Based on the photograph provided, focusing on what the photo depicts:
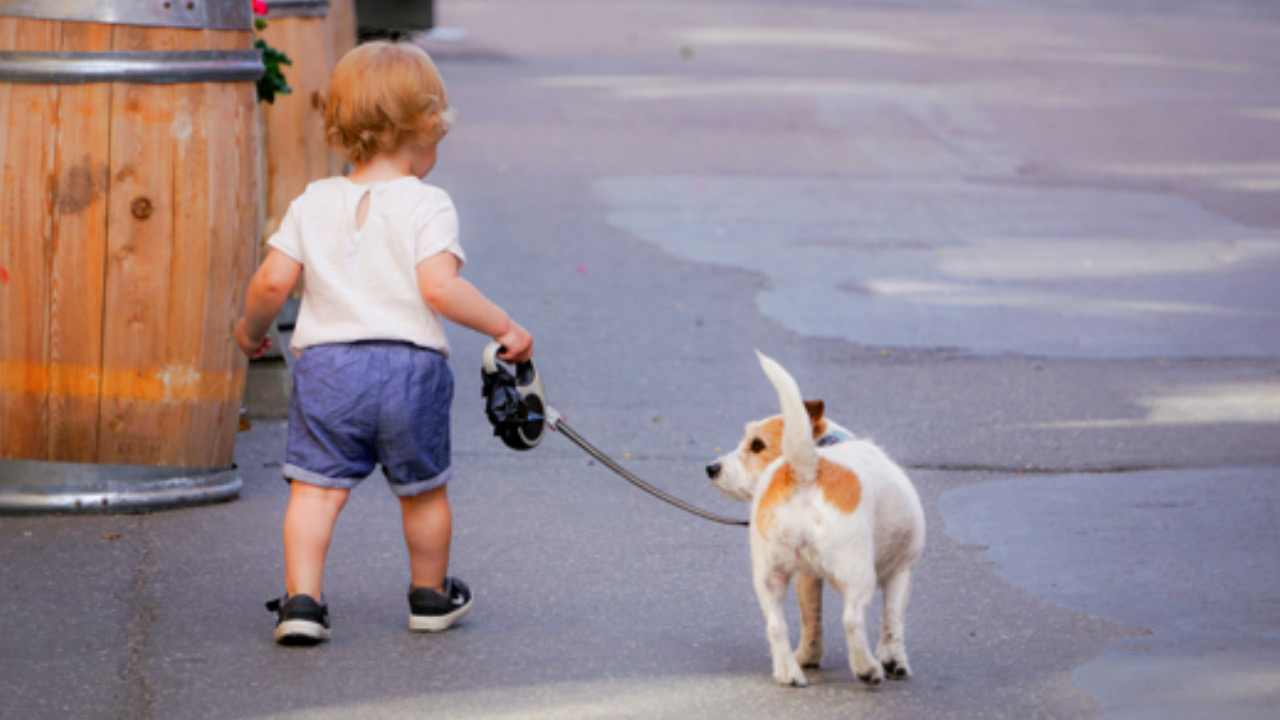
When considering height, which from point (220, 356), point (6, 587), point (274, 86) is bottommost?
point (6, 587)

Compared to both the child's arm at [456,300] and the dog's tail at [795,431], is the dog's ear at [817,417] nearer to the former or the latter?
the dog's tail at [795,431]

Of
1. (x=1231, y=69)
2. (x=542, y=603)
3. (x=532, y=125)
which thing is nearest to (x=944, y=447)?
(x=542, y=603)

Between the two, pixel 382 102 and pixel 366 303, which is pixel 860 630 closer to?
pixel 366 303

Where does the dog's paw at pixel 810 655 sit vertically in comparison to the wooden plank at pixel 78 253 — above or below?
below

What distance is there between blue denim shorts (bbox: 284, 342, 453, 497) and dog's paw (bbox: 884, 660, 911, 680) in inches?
44.6

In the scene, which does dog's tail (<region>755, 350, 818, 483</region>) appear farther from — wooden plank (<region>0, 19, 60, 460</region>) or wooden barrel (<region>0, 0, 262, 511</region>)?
wooden plank (<region>0, 19, 60, 460</region>)

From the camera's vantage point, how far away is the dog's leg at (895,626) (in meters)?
3.61

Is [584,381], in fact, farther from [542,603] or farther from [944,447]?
[542,603]

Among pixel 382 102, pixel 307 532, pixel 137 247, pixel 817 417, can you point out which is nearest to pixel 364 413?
pixel 307 532

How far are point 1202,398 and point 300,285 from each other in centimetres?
381

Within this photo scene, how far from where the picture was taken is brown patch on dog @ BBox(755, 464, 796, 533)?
3.38 meters

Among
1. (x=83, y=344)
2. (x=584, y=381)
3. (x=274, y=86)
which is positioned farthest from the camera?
(x=584, y=381)

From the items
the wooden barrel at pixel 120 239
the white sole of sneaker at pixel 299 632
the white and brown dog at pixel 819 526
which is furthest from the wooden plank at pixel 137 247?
the white and brown dog at pixel 819 526

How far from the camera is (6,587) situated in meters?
4.17
